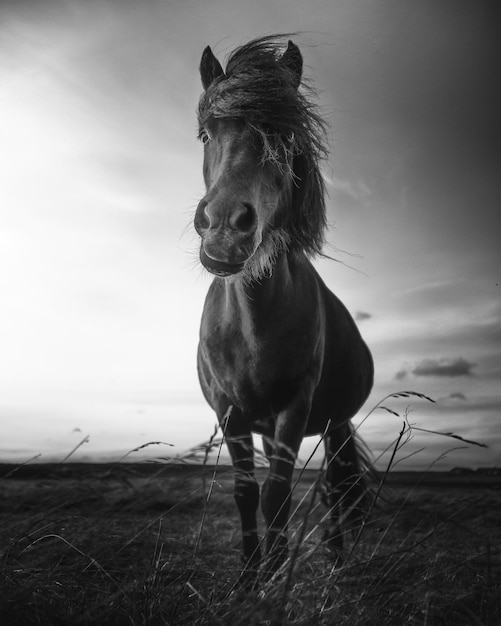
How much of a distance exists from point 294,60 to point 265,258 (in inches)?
62.7

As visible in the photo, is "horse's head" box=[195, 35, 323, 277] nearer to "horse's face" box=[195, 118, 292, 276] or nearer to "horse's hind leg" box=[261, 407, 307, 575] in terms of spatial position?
"horse's face" box=[195, 118, 292, 276]

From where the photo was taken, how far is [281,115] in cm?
299

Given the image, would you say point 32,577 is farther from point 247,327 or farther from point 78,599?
point 247,327

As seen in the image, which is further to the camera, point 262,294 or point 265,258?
point 262,294

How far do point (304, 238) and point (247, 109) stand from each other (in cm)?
90

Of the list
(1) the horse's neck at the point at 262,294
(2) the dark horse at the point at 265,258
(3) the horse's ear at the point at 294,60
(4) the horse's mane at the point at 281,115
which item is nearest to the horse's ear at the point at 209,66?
Answer: (2) the dark horse at the point at 265,258

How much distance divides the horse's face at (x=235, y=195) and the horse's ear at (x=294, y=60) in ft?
2.63

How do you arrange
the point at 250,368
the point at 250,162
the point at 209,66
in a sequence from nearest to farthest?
the point at 250,162 → the point at 250,368 → the point at 209,66

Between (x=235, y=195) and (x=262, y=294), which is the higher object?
(x=235, y=195)

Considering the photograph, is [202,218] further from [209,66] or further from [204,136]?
[209,66]

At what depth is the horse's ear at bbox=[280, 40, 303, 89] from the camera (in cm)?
344

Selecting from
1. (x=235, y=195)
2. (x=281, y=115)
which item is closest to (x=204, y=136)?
(x=281, y=115)

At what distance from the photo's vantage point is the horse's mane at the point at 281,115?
2.95 metres

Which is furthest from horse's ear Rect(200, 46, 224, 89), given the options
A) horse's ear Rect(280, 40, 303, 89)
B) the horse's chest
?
the horse's chest
